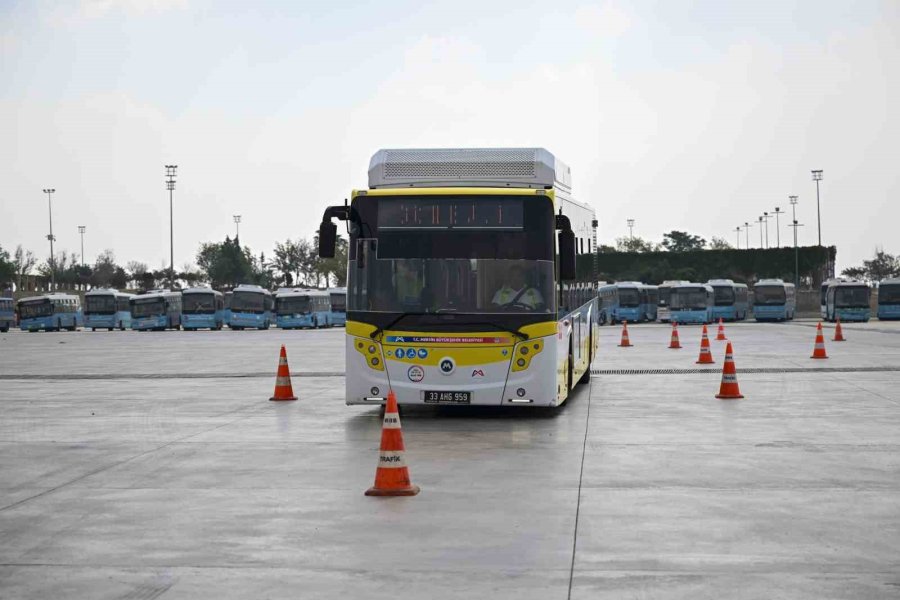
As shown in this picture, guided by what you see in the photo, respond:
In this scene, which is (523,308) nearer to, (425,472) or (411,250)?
(411,250)

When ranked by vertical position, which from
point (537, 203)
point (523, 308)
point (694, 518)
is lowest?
point (694, 518)

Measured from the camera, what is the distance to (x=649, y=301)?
87438mm

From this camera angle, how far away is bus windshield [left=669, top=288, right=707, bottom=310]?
261ft

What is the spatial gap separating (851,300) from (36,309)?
50.4m

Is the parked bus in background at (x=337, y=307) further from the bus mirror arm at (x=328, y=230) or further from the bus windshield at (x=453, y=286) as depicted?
the bus mirror arm at (x=328, y=230)

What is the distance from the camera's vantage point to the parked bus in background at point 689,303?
260 ft

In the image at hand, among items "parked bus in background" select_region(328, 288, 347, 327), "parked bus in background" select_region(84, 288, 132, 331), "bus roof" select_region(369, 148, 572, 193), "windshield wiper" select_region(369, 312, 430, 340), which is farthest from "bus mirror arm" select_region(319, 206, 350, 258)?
"parked bus in background" select_region(328, 288, 347, 327)

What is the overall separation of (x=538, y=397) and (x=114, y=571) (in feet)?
29.8

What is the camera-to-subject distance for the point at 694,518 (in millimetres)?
9109

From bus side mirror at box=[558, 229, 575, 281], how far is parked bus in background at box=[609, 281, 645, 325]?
221 ft

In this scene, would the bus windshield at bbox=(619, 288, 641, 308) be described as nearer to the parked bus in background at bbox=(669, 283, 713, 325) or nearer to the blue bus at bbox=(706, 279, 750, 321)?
the parked bus in background at bbox=(669, 283, 713, 325)

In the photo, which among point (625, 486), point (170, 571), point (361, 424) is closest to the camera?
point (170, 571)

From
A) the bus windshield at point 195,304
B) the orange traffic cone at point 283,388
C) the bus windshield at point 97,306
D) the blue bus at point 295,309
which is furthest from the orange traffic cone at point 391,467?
the bus windshield at point 97,306

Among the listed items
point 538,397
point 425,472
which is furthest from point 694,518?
point 538,397
